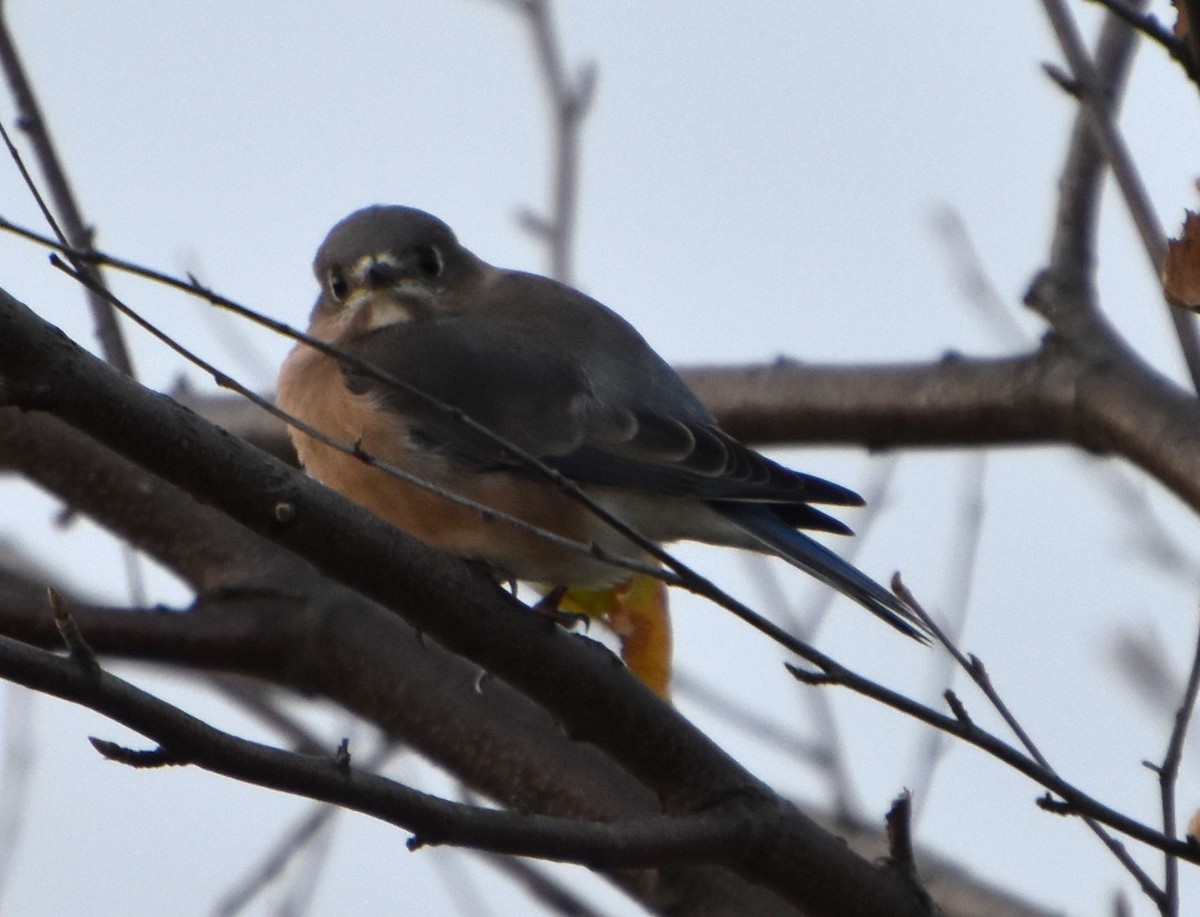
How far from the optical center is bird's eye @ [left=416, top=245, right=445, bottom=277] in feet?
19.1

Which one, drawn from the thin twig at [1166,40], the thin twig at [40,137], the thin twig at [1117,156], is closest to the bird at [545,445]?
the thin twig at [40,137]

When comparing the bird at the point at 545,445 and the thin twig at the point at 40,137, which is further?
the bird at the point at 545,445

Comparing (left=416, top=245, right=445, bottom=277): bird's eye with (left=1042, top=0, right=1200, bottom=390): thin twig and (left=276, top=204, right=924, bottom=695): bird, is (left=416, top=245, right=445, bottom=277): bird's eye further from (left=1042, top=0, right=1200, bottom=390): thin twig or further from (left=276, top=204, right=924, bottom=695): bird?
(left=1042, top=0, right=1200, bottom=390): thin twig

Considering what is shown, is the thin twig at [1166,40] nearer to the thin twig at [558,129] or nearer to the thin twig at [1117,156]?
the thin twig at [1117,156]

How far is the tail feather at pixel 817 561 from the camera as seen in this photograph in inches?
162

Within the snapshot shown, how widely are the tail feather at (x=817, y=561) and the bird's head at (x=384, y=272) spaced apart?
1358mm

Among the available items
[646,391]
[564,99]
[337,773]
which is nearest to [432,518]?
[646,391]

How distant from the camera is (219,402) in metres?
5.95

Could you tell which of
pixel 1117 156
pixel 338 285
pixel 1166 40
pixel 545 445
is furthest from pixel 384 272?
pixel 1166 40

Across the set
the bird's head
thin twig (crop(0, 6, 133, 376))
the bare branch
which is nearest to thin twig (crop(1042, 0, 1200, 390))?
the bare branch

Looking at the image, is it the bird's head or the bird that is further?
the bird's head

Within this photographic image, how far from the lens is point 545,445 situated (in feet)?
16.0

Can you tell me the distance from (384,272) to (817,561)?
191 centimetres

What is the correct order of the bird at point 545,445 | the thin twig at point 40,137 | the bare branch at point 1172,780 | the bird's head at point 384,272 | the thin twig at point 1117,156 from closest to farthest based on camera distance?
the bare branch at point 1172,780 → the thin twig at point 1117,156 → the thin twig at point 40,137 → the bird at point 545,445 → the bird's head at point 384,272
